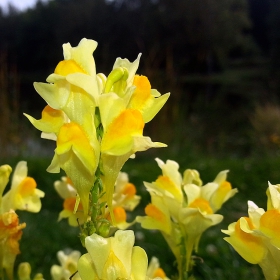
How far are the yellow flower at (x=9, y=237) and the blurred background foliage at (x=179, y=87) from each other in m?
0.43

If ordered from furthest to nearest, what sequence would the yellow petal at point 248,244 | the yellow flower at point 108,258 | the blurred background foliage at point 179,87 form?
the blurred background foliage at point 179,87
the yellow petal at point 248,244
the yellow flower at point 108,258

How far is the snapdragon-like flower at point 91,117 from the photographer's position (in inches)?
17.8

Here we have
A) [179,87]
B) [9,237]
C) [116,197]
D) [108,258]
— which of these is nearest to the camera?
[108,258]

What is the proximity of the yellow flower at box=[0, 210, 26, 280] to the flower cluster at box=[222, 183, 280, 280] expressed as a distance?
288mm

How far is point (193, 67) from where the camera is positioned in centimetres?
1122

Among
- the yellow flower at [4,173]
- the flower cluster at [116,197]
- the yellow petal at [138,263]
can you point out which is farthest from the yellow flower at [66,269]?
the yellow petal at [138,263]

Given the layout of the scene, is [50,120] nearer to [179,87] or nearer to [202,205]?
[202,205]

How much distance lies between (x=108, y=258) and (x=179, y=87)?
16.1 feet

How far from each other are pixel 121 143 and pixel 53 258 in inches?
78.2

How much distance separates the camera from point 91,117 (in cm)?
47

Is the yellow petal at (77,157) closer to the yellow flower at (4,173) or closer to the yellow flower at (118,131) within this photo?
the yellow flower at (118,131)

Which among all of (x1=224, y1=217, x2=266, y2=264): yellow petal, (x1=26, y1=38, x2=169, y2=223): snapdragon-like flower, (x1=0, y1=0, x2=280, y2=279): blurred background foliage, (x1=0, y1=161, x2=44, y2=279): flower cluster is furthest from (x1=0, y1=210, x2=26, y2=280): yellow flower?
(x1=0, y1=0, x2=280, y2=279): blurred background foliage

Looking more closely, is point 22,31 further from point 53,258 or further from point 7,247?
point 7,247

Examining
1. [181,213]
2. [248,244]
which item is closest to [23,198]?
[181,213]
